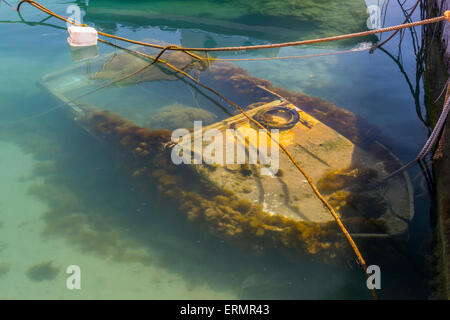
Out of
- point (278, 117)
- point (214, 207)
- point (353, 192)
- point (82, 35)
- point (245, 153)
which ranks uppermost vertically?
point (82, 35)

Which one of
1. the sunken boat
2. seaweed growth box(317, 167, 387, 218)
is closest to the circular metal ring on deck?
the sunken boat

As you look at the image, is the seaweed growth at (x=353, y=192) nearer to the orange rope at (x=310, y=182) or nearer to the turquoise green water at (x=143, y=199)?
the orange rope at (x=310, y=182)

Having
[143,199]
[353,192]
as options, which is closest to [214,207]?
[143,199]

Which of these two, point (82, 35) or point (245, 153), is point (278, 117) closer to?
point (245, 153)

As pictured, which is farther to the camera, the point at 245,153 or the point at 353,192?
the point at 245,153
